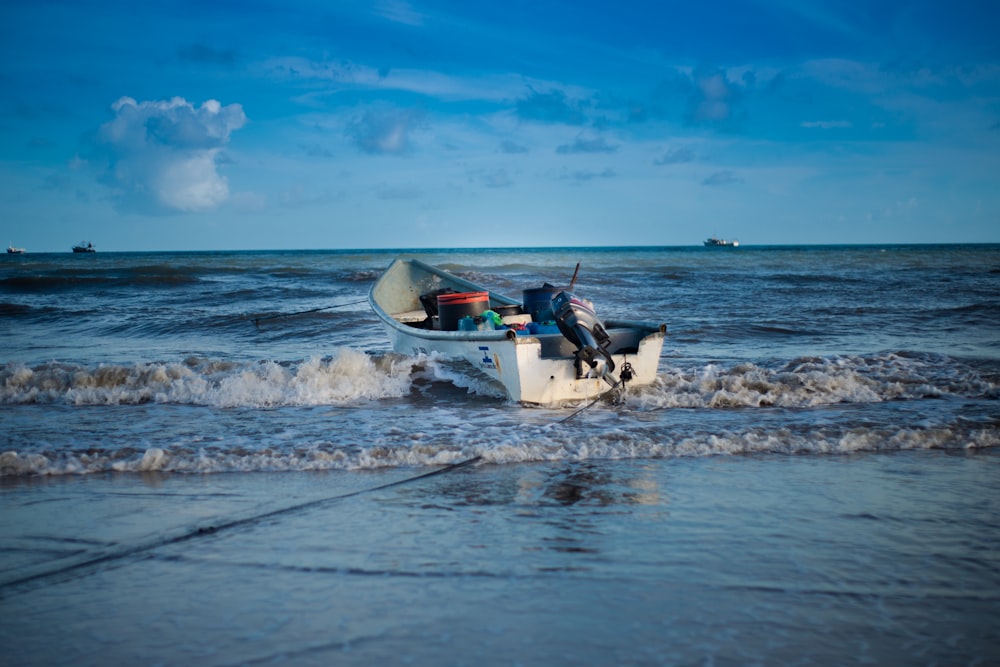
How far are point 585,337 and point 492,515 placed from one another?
3.83 meters

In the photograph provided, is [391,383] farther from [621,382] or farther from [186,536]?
[186,536]

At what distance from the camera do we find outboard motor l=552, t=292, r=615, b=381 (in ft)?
27.4

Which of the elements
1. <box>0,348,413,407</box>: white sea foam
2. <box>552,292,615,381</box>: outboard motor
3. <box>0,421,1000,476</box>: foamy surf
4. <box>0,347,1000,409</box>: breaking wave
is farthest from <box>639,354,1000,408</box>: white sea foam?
<box>0,348,413,407</box>: white sea foam

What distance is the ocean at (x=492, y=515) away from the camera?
3.17 m

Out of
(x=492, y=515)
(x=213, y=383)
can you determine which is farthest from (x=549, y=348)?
(x=213, y=383)

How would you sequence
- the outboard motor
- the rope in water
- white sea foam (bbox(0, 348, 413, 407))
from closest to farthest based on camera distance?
the outboard motor → the rope in water → white sea foam (bbox(0, 348, 413, 407))

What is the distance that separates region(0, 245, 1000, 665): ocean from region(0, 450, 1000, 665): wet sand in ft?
0.06

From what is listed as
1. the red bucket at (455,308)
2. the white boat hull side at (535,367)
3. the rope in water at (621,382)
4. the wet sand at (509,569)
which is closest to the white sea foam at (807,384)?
the rope in water at (621,382)

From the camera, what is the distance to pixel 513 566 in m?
3.89

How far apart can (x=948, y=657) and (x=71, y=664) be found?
358 cm

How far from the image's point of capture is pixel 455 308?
1055 centimetres

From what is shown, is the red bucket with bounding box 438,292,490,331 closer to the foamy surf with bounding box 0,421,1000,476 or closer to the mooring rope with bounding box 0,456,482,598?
the foamy surf with bounding box 0,421,1000,476

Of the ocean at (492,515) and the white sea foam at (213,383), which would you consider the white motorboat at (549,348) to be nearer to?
the ocean at (492,515)

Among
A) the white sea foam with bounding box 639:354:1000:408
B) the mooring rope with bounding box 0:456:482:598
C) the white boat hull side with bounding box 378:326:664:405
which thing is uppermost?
the white boat hull side with bounding box 378:326:664:405
